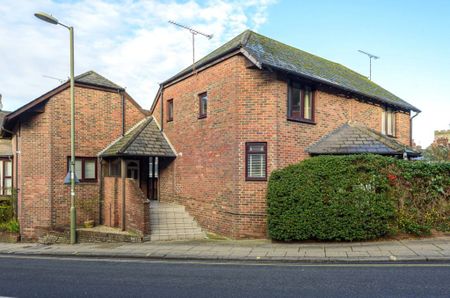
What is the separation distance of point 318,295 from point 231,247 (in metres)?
4.65

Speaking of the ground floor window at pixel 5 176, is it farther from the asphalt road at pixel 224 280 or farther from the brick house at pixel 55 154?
the asphalt road at pixel 224 280

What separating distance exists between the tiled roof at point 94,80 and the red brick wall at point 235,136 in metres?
4.16

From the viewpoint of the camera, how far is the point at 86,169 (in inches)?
593

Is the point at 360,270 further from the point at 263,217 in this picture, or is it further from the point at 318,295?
the point at 263,217

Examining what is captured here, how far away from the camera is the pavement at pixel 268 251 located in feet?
26.1

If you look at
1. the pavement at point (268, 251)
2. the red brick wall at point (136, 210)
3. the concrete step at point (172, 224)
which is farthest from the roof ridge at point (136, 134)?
the pavement at point (268, 251)

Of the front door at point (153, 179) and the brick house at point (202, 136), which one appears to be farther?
the front door at point (153, 179)

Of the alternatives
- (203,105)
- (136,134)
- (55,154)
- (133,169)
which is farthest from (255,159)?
(55,154)

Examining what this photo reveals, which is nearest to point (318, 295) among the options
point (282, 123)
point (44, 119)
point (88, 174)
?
point (282, 123)

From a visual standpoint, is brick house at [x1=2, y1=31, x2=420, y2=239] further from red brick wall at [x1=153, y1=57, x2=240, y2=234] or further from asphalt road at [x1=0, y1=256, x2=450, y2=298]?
asphalt road at [x1=0, y1=256, x2=450, y2=298]

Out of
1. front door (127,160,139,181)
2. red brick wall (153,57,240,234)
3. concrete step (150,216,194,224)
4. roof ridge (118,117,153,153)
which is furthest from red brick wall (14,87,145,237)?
red brick wall (153,57,240,234)

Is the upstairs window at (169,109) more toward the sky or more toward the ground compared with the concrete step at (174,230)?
more toward the sky

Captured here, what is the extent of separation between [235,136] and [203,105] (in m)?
3.05

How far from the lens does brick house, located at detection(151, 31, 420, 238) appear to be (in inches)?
452
